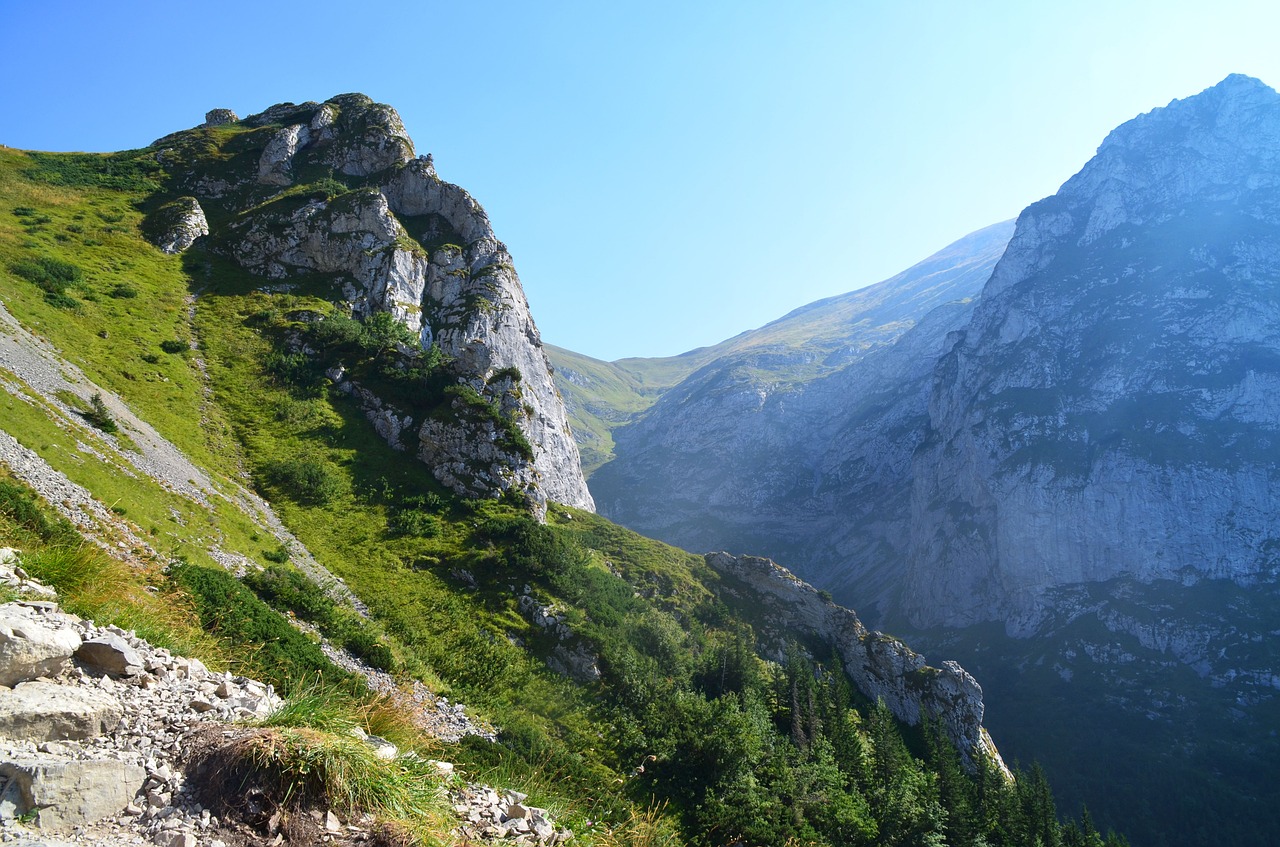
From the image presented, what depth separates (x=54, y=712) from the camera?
6324mm

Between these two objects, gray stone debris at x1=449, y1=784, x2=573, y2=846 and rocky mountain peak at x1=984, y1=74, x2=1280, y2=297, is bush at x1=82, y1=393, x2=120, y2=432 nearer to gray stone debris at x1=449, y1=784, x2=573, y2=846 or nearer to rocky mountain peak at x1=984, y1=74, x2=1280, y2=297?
gray stone debris at x1=449, y1=784, x2=573, y2=846

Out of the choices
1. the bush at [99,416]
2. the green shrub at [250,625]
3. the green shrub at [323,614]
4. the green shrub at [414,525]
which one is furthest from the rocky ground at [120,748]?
the green shrub at [414,525]

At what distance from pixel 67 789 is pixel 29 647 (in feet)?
6.47

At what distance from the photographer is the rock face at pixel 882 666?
59.3 meters

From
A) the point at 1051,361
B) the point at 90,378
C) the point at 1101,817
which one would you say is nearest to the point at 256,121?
the point at 90,378

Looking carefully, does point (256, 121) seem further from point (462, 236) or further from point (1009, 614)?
point (1009, 614)

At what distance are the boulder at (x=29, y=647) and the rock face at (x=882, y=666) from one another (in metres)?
61.2

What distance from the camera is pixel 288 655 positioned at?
17.9 meters

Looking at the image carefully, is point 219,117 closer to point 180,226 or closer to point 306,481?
point 180,226

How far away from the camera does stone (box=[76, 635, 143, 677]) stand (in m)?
7.42

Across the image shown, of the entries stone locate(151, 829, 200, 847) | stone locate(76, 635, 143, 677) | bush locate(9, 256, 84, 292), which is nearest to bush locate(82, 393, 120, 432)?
bush locate(9, 256, 84, 292)

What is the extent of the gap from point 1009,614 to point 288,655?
165 m

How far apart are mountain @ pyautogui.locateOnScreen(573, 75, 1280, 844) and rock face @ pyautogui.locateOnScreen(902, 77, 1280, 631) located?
0.45 metres

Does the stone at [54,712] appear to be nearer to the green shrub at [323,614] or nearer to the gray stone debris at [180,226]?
the green shrub at [323,614]
